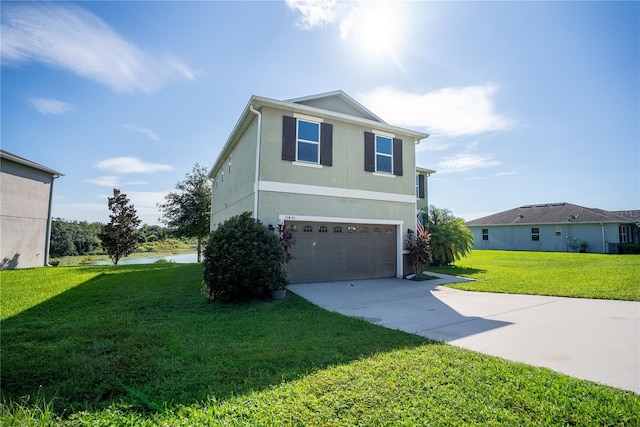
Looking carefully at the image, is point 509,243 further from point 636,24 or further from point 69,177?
point 69,177

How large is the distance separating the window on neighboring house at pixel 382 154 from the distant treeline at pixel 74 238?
2683 centimetres

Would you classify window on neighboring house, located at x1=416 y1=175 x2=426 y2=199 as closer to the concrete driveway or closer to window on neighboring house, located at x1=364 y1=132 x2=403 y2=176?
window on neighboring house, located at x1=364 y1=132 x2=403 y2=176

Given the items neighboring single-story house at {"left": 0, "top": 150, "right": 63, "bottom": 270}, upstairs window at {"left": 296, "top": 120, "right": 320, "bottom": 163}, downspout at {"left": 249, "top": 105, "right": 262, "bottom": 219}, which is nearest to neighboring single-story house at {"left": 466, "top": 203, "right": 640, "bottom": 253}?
upstairs window at {"left": 296, "top": 120, "right": 320, "bottom": 163}

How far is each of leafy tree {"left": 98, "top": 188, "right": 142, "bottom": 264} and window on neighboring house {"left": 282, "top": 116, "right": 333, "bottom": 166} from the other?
16640 millimetres

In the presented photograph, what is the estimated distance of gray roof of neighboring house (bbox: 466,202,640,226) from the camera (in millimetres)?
25922

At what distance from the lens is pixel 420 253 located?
11094 millimetres

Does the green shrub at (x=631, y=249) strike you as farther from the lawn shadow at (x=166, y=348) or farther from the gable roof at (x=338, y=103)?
the lawn shadow at (x=166, y=348)

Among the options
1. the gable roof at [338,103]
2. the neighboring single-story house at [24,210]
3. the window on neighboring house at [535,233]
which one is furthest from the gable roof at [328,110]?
the window on neighboring house at [535,233]

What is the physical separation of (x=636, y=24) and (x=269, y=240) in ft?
39.9

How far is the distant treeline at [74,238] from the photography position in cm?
3444

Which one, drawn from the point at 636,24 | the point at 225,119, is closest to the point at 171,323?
the point at 225,119

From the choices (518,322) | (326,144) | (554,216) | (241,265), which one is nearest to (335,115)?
(326,144)

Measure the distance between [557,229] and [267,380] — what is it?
3288cm

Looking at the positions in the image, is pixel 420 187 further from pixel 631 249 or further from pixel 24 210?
pixel 24 210
